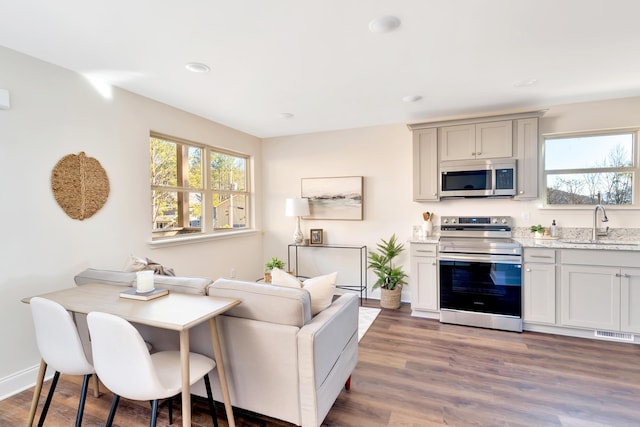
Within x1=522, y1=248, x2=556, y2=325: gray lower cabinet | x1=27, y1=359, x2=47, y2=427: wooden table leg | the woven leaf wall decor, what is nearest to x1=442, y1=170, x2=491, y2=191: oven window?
x1=522, y1=248, x2=556, y2=325: gray lower cabinet

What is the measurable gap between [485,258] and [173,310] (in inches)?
122

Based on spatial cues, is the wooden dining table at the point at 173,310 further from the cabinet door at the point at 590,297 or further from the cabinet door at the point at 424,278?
the cabinet door at the point at 590,297

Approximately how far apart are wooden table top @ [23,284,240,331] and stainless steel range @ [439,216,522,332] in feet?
8.64

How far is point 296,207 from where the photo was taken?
14.8 feet

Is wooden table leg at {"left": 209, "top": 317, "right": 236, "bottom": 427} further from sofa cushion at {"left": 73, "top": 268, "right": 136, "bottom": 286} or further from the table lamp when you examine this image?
the table lamp

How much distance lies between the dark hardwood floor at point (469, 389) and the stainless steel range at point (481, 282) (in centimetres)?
30

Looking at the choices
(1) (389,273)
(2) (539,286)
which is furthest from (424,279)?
(2) (539,286)

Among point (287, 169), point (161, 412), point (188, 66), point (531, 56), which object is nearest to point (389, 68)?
point (531, 56)

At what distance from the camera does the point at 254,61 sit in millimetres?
2496

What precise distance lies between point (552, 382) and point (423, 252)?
1.66 meters

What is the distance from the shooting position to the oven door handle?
10.7 feet

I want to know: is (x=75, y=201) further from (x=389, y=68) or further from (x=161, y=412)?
(x=389, y=68)

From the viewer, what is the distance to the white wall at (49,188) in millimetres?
2258

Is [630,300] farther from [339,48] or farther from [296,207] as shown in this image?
[296,207]
